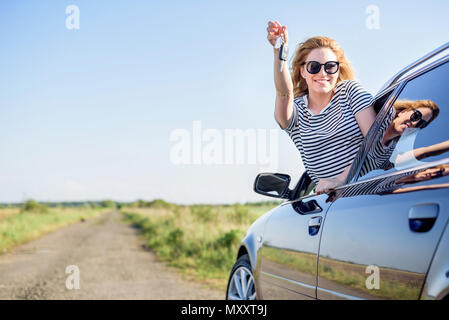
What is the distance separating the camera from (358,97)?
115 inches

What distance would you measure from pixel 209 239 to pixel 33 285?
661cm

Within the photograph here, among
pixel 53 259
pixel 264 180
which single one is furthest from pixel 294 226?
pixel 53 259

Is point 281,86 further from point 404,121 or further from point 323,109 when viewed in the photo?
point 404,121

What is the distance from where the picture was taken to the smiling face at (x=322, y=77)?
3.12 metres

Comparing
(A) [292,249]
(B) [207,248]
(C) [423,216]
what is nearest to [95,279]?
(B) [207,248]

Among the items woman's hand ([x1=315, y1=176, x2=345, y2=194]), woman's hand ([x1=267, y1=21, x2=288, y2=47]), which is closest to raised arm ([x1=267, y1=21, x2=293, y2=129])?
woman's hand ([x1=267, y1=21, x2=288, y2=47])

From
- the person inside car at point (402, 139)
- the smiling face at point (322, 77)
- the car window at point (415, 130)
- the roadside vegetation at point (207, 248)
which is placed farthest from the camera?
the roadside vegetation at point (207, 248)

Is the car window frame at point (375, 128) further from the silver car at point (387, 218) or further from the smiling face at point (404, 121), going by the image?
the smiling face at point (404, 121)

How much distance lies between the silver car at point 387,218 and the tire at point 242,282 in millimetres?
671

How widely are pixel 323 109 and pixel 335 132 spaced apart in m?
0.20

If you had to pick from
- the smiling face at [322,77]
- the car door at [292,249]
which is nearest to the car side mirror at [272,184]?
the car door at [292,249]

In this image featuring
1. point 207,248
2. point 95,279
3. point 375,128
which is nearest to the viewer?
point 375,128

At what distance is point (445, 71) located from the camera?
206cm
